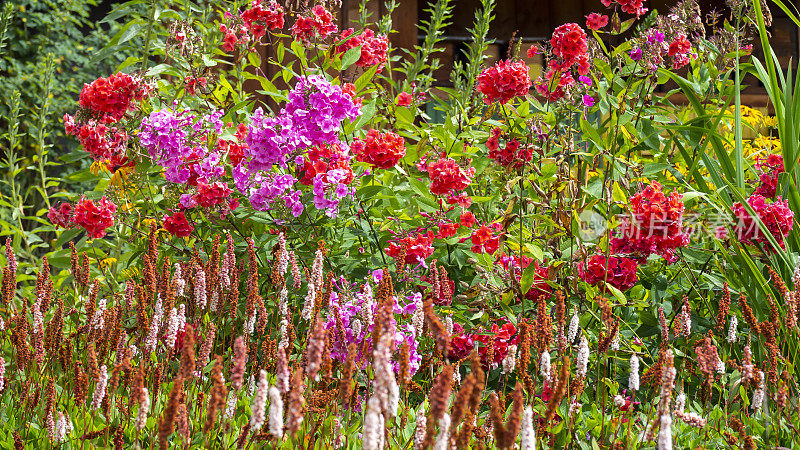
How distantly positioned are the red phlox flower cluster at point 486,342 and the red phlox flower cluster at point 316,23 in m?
1.23

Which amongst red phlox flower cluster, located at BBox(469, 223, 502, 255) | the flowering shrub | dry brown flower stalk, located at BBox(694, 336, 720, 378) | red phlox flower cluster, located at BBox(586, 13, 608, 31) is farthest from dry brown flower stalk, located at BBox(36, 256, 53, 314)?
red phlox flower cluster, located at BBox(586, 13, 608, 31)

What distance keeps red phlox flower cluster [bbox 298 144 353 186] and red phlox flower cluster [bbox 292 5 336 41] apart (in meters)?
0.51

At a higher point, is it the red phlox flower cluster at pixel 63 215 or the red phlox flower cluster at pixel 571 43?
the red phlox flower cluster at pixel 571 43

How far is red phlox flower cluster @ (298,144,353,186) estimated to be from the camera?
2488 millimetres

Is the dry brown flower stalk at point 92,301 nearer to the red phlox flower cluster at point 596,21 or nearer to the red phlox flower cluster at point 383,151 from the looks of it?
the red phlox flower cluster at point 383,151

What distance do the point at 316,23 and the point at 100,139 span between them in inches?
34.5

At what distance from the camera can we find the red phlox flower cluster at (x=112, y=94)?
8.70ft

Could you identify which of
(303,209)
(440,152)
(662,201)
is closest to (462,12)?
(440,152)

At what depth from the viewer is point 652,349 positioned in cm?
241

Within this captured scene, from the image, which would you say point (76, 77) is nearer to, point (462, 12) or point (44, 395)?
point (462, 12)

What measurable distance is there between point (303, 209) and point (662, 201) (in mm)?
1177

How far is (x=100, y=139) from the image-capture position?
8.93 ft

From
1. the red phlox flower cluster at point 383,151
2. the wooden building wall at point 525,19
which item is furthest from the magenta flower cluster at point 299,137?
the wooden building wall at point 525,19

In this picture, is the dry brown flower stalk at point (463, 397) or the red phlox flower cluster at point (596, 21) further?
the red phlox flower cluster at point (596, 21)
